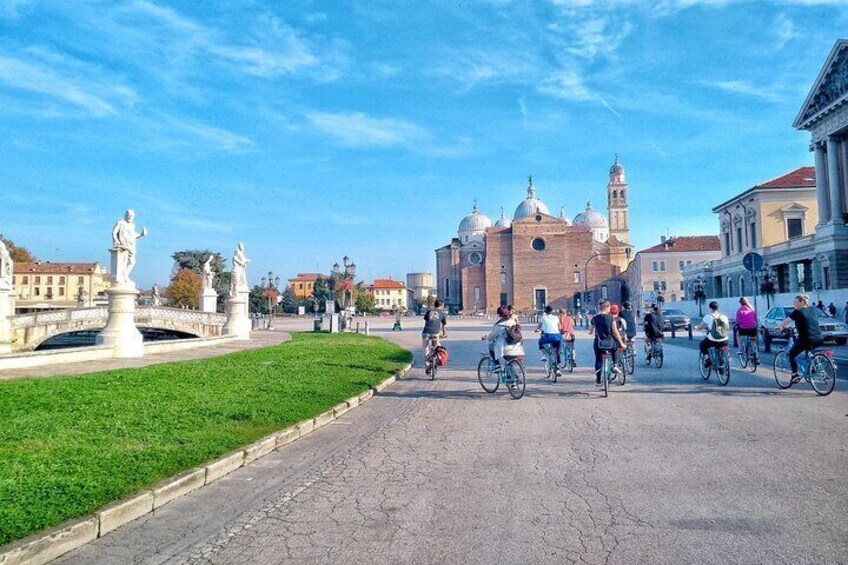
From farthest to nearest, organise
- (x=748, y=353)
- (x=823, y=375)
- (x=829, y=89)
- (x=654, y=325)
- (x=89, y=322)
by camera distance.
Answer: (x=829, y=89)
(x=89, y=322)
(x=654, y=325)
(x=748, y=353)
(x=823, y=375)

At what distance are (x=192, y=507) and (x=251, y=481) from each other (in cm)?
82

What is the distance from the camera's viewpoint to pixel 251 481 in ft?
19.1

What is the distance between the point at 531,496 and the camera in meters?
5.12

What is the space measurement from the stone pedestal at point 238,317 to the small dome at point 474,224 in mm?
86904

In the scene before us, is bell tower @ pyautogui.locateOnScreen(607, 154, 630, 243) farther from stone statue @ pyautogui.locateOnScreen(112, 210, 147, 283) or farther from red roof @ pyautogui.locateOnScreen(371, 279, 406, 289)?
stone statue @ pyautogui.locateOnScreen(112, 210, 147, 283)

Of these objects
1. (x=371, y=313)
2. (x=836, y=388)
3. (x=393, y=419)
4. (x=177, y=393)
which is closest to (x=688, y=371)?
(x=836, y=388)

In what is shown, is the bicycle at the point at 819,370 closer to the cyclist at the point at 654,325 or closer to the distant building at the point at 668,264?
the cyclist at the point at 654,325

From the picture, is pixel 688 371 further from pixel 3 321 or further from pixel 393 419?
pixel 3 321

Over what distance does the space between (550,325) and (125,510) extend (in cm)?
1054

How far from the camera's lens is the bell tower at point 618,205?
11125cm

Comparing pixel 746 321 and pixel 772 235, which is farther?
pixel 772 235

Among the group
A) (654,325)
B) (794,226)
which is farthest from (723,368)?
(794,226)

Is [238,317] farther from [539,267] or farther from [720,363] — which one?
[539,267]

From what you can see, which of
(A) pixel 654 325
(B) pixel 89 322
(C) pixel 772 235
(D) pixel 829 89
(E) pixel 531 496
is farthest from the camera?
(C) pixel 772 235
